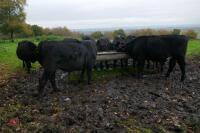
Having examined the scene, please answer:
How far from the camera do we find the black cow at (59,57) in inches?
450

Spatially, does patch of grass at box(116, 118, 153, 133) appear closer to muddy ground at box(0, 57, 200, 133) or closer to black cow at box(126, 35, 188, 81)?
muddy ground at box(0, 57, 200, 133)

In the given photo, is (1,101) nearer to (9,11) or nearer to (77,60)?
(77,60)

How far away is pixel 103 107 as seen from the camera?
34.3ft

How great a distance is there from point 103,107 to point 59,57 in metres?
2.21

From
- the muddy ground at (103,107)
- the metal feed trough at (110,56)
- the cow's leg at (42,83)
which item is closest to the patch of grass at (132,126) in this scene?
the muddy ground at (103,107)

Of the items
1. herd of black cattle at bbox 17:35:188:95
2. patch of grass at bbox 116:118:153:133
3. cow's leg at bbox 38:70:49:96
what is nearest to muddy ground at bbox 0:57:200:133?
patch of grass at bbox 116:118:153:133

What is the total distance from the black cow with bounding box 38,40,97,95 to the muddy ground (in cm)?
66

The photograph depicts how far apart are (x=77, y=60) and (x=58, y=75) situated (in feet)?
10.3

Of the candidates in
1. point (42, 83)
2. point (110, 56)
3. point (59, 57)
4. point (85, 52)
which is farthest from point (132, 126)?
point (110, 56)

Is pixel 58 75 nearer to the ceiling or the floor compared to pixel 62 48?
nearer to the floor

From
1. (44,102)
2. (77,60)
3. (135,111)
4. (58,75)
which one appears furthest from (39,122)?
(58,75)

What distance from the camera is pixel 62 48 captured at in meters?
11.7

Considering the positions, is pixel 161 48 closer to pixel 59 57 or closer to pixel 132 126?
pixel 59 57

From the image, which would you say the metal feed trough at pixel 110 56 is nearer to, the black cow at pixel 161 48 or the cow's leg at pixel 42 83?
the black cow at pixel 161 48
